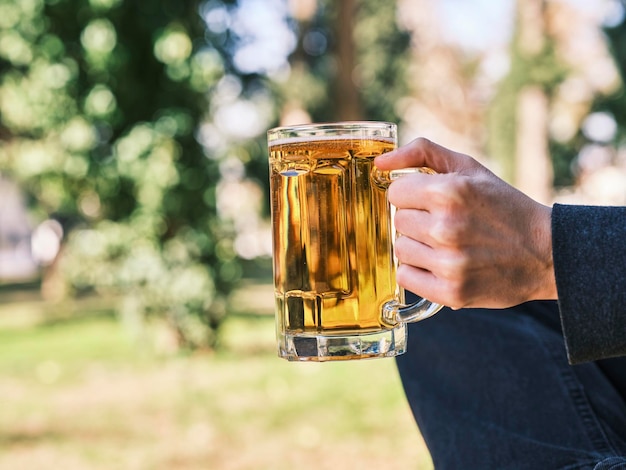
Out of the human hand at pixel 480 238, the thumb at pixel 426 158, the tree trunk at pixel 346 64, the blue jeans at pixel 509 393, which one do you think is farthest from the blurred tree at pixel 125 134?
the human hand at pixel 480 238

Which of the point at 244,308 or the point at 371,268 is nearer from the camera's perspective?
the point at 371,268

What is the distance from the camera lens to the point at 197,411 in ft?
17.3

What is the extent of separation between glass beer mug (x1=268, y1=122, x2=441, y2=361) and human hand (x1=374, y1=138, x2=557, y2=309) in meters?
0.23

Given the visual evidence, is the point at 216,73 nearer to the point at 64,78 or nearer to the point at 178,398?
the point at 64,78

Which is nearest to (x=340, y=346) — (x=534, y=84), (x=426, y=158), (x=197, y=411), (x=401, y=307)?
(x=401, y=307)

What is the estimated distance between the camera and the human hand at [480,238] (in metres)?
1.17

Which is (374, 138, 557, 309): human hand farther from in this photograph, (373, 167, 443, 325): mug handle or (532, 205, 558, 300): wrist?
(373, 167, 443, 325): mug handle

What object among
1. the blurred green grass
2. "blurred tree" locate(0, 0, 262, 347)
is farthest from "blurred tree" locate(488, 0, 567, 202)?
"blurred tree" locate(0, 0, 262, 347)

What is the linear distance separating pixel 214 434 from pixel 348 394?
135cm

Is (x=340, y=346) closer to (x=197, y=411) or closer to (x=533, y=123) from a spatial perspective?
(x=197, y=411)

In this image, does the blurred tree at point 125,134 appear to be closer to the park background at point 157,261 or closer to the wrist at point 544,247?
the park background at point 157,261

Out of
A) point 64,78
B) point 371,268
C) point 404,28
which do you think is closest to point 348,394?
point 64,78

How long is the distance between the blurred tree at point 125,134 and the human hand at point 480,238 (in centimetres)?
583

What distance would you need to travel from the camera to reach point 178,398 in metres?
5.73
